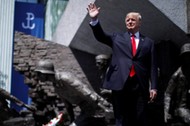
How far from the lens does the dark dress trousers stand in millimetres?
3682

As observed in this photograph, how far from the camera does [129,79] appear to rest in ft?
12.2

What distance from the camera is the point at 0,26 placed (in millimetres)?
14016

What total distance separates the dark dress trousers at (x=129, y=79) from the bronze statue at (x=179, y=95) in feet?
6.19

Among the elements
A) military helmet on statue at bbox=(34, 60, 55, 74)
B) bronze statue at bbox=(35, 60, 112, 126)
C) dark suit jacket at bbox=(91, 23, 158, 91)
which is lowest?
bronze statue at bbox=(35, 60, 112, 126)

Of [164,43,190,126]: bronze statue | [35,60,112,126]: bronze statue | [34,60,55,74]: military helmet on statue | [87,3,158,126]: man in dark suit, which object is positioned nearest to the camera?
[87,3,158,126]: man in dark suit

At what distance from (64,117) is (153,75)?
2.74 metres

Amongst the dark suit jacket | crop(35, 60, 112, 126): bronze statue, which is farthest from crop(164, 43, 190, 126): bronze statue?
the dark suit jacket

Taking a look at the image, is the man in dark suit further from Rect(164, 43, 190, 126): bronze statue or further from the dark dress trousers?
Rect(164, 43, 190, 126): bronze statue

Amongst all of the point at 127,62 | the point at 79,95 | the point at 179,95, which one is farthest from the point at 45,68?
the point at 127,62

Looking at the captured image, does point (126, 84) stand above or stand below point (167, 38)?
below

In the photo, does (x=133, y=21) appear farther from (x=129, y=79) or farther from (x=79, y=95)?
(x=79, y=95)

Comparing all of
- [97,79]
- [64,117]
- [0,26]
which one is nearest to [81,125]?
[64,117]

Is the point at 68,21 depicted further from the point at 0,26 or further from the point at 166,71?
the point at 0,26

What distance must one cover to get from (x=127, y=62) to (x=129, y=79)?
163 millimetres
